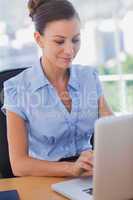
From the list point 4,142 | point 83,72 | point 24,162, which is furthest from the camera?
point 83,72

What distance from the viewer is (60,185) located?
4.16 feet

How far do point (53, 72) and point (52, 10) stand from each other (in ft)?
0.90

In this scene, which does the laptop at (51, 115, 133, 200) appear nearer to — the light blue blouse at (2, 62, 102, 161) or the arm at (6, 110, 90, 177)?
the arm at (6, 110, 90, 177)

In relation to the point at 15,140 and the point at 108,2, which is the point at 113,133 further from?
the point at 108,2

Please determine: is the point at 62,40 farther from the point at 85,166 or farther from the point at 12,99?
the point at 85,166

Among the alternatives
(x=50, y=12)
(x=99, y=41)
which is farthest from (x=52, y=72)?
(x=99, y=41)

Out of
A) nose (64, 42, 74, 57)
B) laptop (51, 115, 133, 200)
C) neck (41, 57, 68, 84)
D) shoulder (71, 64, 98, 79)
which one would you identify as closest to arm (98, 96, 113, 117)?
shoulder (71, 64, 98, 79)

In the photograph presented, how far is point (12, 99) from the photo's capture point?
5.30ft

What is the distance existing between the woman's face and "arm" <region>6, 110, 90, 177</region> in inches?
12.2

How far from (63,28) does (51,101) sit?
1.02 feet

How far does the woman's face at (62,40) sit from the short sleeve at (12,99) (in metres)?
0.21

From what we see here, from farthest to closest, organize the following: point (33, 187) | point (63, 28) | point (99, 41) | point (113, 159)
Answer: point (99, 41) → point (63, 28) → point (33, 187) → point (113, 159)

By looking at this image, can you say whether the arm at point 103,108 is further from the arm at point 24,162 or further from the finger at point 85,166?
the finger at point 85,166

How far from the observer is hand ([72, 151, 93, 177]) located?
1287 millimetres
